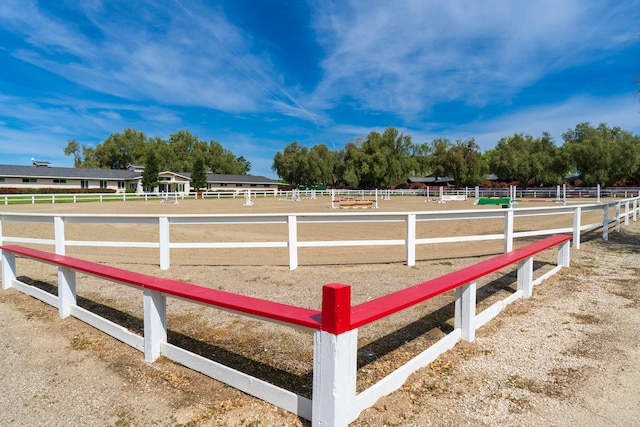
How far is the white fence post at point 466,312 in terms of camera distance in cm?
349

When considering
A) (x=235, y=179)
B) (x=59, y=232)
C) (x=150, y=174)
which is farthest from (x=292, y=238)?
(x=235, y=179)

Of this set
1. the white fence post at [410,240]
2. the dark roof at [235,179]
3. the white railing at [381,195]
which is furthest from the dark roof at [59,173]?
the white fence post at [410,240]

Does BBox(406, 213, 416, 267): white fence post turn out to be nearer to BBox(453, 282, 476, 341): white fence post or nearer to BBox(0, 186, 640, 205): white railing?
BBox(453, 282, 476, 341): white fence post

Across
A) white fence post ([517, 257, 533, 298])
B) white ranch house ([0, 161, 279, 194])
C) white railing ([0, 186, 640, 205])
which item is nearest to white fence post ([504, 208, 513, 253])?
white fence post ([517, 257, 533, 298])

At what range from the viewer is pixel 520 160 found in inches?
2366

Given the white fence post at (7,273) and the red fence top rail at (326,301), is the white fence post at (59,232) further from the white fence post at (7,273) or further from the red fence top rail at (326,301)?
the red fence top rail at (326,301)

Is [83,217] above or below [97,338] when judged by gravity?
above

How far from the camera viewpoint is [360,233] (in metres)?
12.6

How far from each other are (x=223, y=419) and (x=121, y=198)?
45.4 meters

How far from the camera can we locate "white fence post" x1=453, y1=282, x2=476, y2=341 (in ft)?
11.5

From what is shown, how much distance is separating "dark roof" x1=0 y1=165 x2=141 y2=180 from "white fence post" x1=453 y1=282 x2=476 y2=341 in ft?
206

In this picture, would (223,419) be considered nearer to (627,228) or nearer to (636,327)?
(636,327)

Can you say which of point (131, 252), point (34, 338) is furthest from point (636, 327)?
point (131, 252)

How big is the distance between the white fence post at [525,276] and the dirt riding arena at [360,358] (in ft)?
0.50
